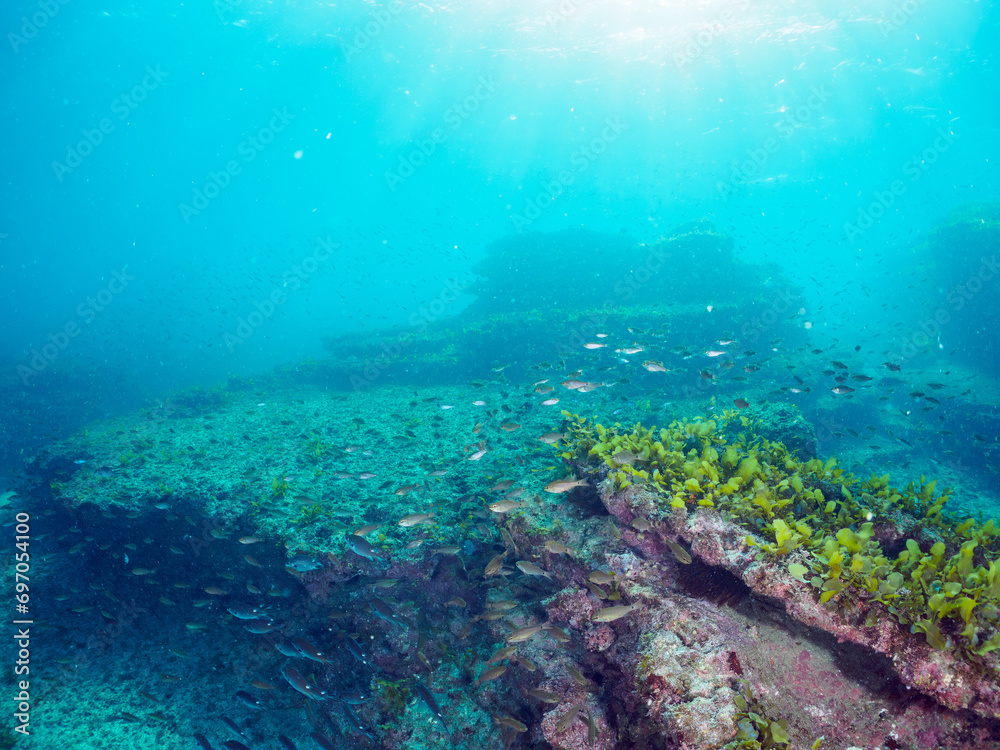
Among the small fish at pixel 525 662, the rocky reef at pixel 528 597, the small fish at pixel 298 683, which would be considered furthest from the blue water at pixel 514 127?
the small fish at pixel 298 683

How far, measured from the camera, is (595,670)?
474cm

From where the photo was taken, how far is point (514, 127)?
46281 millimetres

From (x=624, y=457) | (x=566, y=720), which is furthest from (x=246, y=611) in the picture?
(x=624, y=457)

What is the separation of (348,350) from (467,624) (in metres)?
23.1

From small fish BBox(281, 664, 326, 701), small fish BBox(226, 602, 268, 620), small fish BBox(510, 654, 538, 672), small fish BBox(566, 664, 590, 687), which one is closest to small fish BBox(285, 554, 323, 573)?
small fish BBox(226, 602, 268, 620)

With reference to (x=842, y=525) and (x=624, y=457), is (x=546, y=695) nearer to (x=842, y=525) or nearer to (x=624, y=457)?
(x=624, y=457)

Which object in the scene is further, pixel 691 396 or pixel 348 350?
pixel 348 350

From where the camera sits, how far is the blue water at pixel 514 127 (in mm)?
24953

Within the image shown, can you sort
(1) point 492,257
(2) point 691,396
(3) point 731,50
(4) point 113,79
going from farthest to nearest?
(4) point 113,79
(1) point 492,257
(3) point 731,50
(2) point 691,396

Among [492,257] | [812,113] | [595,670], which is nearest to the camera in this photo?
[595,670]

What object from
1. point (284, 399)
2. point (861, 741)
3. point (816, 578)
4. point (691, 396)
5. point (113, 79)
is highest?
point (113, 79)

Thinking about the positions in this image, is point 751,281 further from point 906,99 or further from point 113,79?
point 113,79

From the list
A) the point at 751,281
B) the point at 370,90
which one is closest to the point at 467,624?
the point at 751,281

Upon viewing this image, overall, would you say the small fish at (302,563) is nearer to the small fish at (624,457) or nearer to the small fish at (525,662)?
the small fish at (525,662)
